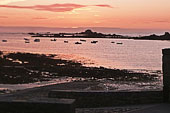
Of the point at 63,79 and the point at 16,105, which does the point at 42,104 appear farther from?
the point at 63,79

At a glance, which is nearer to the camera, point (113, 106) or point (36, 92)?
point (113, 106)

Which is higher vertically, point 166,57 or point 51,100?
A: point 166,57

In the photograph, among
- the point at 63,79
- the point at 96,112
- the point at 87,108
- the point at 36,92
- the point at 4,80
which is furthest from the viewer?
the point at 63,79

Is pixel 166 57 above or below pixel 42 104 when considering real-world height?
above

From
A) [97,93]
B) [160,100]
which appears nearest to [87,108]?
[97,93]

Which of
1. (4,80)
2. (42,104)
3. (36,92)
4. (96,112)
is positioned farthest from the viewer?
(4,80)

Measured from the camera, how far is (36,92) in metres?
15.0

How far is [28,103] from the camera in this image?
7.30m

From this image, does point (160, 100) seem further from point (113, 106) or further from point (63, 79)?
point (63, 79)

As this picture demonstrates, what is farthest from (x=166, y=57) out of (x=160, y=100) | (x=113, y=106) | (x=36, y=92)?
(x=36, y=92)

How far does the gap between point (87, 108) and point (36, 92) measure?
5.28 meters

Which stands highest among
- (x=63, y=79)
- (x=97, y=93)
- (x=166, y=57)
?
(x=166, y=57)

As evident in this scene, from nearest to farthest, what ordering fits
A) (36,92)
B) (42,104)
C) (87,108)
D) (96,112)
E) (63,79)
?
(42,104) → (96,112) → (87,108) → (36,92) → (63,79)

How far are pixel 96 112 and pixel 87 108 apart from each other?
80 centimetres
